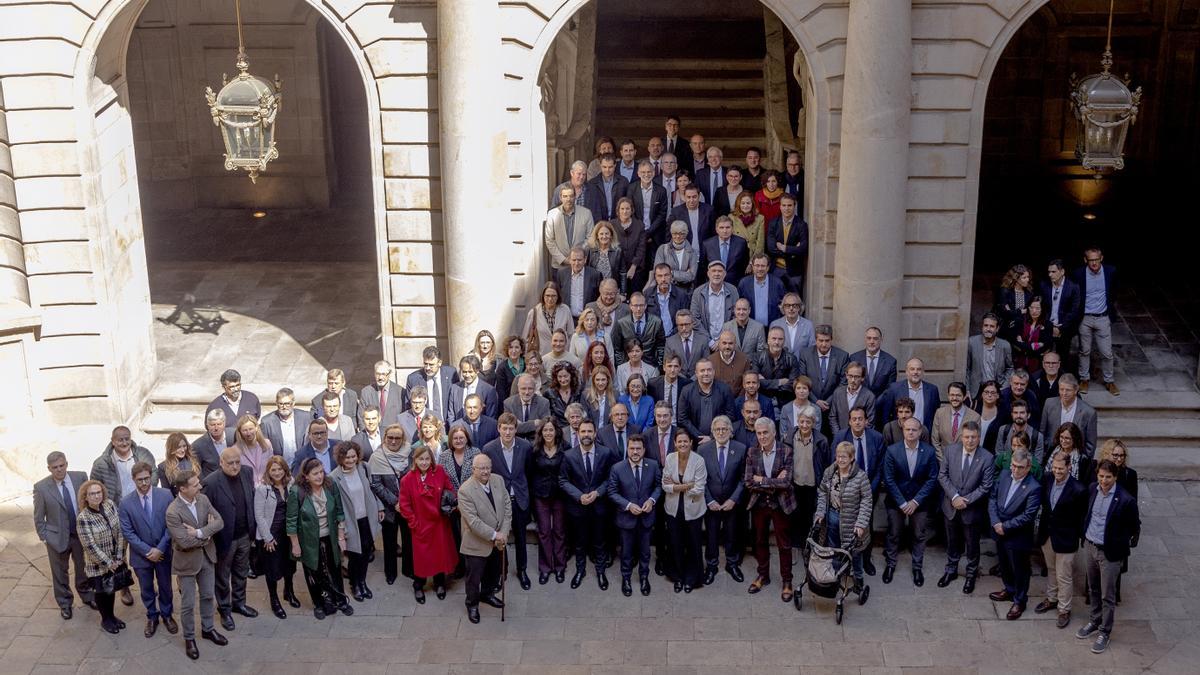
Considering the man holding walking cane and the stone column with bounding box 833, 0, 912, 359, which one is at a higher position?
the stone column with bounding box 833, 0, 912, 359

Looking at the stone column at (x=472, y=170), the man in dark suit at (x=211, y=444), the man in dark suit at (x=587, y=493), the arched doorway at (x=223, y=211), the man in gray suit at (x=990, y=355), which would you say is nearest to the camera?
the man in dark suit at (x=587, y=493)

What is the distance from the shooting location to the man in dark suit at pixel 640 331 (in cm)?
1856

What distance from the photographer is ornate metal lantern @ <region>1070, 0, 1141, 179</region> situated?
18.0 metres

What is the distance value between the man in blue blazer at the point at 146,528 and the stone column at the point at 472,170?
454cm

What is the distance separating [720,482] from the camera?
1712 centimetres

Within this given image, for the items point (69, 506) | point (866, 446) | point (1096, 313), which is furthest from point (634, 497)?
point (1096, 313)

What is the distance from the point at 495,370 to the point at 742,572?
3.48 meters

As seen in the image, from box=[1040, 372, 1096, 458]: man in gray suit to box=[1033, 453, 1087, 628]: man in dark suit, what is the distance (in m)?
1.07

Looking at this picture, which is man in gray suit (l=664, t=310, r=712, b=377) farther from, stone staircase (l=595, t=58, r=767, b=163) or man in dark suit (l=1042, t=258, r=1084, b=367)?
stone staircase (l=595, t=58, r=767, b=163)

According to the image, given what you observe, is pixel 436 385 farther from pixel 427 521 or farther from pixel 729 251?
pixel 729 251

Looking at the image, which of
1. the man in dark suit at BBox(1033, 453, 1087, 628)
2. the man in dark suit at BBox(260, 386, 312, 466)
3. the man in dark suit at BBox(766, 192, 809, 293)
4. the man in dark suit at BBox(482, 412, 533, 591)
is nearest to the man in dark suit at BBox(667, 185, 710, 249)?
the man in dark suit at BBox(766, 192, 809, 293)

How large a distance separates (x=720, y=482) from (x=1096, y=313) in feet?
19.2

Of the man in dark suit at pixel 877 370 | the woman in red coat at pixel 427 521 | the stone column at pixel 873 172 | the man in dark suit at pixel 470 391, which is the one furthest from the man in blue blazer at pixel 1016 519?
the woman in red coat at pixel 427 521

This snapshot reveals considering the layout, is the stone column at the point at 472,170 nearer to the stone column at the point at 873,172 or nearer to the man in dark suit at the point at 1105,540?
the stone column at the point at 873,172
